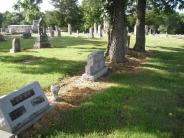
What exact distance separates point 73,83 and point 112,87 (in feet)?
5.19

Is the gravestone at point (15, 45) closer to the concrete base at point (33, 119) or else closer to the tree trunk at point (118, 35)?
the tree trunk at point (118, 35)

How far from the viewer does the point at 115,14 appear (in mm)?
16031

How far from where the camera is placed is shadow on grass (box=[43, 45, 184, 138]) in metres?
7.01

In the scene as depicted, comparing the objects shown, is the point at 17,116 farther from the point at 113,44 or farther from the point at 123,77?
the point at 113,44

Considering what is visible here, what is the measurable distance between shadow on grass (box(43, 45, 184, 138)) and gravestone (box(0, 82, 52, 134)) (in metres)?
0.58

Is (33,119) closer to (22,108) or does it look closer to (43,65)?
(22,108)

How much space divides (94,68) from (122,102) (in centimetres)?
314

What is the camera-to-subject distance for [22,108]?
6.98 metres

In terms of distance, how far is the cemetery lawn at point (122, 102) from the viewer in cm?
706

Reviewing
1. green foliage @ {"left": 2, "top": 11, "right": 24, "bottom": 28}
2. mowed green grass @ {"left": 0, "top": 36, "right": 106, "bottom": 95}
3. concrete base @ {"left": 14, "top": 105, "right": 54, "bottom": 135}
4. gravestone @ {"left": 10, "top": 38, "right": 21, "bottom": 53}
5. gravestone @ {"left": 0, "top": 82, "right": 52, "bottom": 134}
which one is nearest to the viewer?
gravestone @ {"left": 0, "top": 82, "right": 52, "bottom": 134}

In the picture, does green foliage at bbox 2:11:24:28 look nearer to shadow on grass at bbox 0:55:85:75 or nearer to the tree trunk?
shadow on grass at bbox 0:55:85:75

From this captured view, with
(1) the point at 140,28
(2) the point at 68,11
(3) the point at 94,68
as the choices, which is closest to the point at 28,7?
(3) the point at 94,68

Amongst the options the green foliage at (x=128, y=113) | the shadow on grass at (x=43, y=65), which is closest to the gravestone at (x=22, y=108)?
the green foliage at (x=128, y=113)

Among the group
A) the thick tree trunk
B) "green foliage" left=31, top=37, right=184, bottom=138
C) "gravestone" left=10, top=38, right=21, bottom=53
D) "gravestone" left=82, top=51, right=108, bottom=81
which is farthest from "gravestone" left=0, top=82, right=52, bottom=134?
the thick tree trunk
